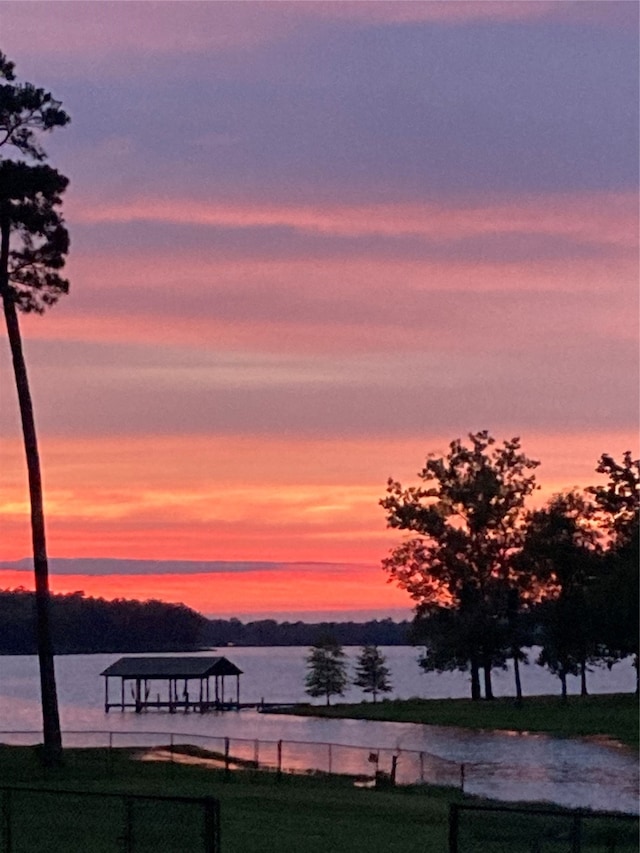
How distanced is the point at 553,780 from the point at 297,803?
13657 mm

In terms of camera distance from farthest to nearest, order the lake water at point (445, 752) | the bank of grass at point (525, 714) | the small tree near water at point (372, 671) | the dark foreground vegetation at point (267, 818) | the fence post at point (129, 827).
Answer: the small tree near water at point (372, 671) → the bank of grass at point (525, 714) → the lake water at point (445, 752) → the dark foreground vegetation at point (267, 818) → the fence post at point (129, 827)

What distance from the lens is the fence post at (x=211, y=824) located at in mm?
19266

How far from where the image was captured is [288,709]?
111 meters

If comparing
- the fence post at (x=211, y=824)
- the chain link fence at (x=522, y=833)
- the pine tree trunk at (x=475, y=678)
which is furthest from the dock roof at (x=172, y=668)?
the fence post at (x=211, y=824)

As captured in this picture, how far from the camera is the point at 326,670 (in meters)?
146

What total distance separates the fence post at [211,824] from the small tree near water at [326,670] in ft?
405

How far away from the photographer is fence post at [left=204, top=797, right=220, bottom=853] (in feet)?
63.2

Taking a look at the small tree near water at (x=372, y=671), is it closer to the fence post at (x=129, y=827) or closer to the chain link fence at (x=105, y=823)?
the chain link fence at (x=105, y=823)

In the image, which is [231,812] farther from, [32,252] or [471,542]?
[471,542]

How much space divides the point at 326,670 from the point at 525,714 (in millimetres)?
56645

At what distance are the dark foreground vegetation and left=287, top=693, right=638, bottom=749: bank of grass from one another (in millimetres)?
26866

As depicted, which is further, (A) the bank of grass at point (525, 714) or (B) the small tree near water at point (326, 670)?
(B) the small tree near water at point (326, 670)

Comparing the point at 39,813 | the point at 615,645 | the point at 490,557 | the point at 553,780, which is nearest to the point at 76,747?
the point at 553,780

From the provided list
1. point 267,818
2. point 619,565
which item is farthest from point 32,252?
point 619,565
